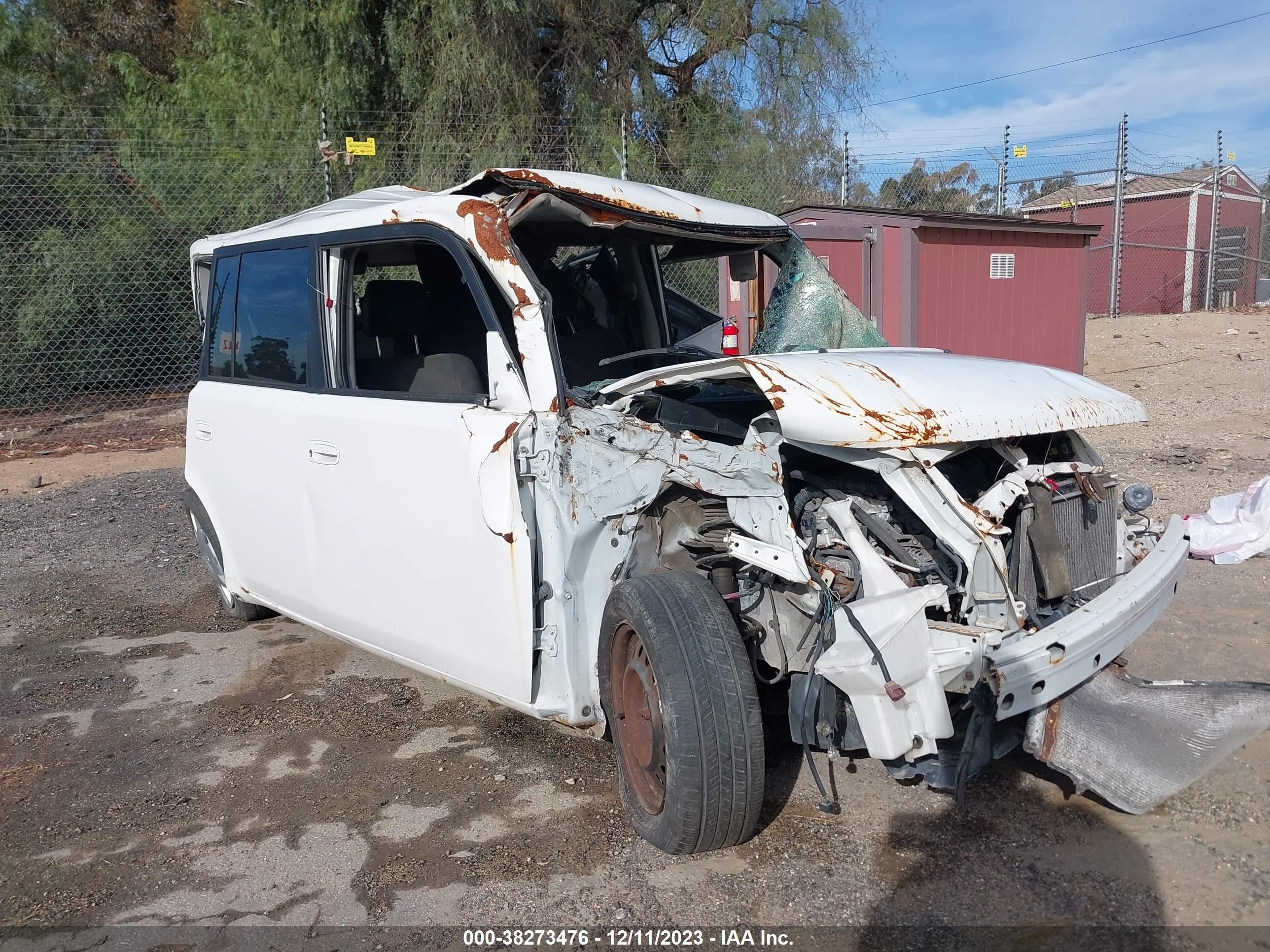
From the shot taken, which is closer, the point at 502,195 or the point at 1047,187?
the point at 502,195

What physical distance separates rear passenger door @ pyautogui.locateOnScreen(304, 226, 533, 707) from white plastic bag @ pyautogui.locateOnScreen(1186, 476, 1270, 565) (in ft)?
14.2

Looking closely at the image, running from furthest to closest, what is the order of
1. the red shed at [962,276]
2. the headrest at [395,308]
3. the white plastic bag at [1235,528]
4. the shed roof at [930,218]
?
the red shed at [962,276]
the shed roof at [930,218]
the white plastic bag at [1235,528]
the headrest at [395,308]

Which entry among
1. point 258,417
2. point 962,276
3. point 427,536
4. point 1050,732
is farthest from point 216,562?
point 962,276

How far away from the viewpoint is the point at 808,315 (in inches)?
174

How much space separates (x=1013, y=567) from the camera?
3012 millimetres

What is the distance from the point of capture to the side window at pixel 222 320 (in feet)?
15.5

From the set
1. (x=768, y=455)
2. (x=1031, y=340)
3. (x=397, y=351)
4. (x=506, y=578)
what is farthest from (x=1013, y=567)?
(x=1031, y=340)

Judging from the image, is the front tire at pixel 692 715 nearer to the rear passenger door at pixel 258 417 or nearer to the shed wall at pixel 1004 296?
the rear passenger door at pixel 258 417

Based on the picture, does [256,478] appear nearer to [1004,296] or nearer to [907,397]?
[907,397]

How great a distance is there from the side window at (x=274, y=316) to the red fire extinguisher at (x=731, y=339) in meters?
1.80

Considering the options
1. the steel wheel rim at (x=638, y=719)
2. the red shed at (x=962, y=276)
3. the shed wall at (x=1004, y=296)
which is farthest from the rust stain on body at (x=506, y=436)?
the shed wall at (x=1004, y=296)

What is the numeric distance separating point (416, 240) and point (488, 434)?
0.88m

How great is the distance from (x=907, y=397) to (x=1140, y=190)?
26.4 m

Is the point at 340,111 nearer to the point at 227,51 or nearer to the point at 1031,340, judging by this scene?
the point at 227,51
